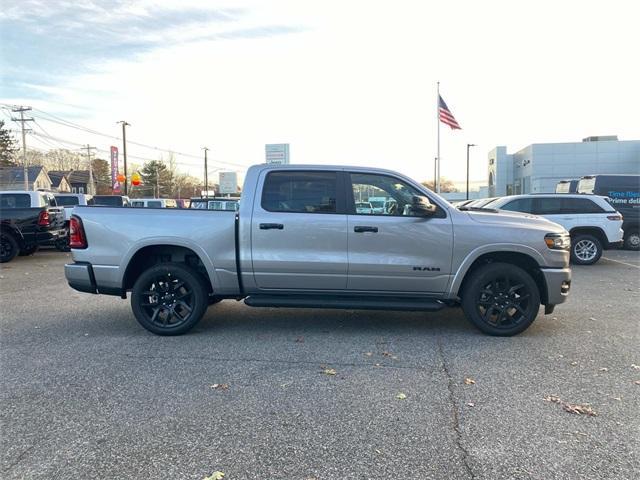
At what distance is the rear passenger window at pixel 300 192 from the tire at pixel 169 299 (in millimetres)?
1255

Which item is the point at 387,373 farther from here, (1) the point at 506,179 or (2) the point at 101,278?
(1) the point at 506,179

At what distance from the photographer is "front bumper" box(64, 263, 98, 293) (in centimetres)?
562

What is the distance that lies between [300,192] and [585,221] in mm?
9399

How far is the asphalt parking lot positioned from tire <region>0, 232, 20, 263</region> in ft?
23.6

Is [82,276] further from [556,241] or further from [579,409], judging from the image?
[556,241]

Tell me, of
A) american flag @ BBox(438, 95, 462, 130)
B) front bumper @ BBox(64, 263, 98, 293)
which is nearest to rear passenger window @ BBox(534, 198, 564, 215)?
front bumper @ BBox(64, 263, 98, 293)

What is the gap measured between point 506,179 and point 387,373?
50711mm

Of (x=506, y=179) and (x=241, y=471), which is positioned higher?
(x=506, y=179)

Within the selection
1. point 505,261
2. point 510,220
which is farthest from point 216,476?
point 510,220

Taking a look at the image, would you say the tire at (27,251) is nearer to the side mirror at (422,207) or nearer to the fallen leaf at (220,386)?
the fallen leaf at (220,386)

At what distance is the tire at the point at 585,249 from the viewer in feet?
39.5

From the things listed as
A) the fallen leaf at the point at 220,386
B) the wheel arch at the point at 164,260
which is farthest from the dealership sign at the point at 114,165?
the fallen leaf at the point at 220,386

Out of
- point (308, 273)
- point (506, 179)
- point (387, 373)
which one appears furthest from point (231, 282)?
point (506, 179)

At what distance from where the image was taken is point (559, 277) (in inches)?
214
